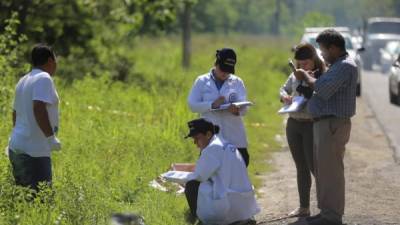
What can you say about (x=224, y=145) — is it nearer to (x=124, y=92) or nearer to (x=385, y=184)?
(x=385, y=184)

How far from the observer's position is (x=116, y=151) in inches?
476

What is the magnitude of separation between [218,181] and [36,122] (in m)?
1.68

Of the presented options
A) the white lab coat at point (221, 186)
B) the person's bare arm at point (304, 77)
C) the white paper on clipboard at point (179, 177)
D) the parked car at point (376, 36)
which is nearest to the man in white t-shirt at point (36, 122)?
the white paper on clipboard at point (179, 177)

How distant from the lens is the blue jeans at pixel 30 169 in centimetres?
908

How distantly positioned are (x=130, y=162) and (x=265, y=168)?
2393mm

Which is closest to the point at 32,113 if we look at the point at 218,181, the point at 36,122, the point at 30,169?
the point at 36,122

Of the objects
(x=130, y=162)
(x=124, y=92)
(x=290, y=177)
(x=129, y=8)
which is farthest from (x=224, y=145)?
(x=129, y=8)

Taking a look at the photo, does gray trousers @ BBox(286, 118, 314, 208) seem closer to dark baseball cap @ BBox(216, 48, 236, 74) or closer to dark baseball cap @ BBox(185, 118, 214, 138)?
dark baseball cap @ BBox(216, 48, 236, 74)

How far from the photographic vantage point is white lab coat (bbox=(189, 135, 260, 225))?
9.09m

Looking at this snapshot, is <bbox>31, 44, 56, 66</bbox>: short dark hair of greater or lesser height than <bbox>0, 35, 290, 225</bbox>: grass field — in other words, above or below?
above

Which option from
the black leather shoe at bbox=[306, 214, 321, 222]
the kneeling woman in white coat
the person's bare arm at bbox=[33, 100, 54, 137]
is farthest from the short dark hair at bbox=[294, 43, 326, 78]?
the person's bare arm at bbox=[33, 100, 54, 137]

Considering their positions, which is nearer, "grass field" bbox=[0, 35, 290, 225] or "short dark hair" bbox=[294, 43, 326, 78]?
"grass field" bbox=[0, 35, 290, 225]

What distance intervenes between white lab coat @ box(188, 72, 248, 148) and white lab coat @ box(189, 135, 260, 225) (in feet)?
1.75

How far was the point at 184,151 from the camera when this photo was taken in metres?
12.9
